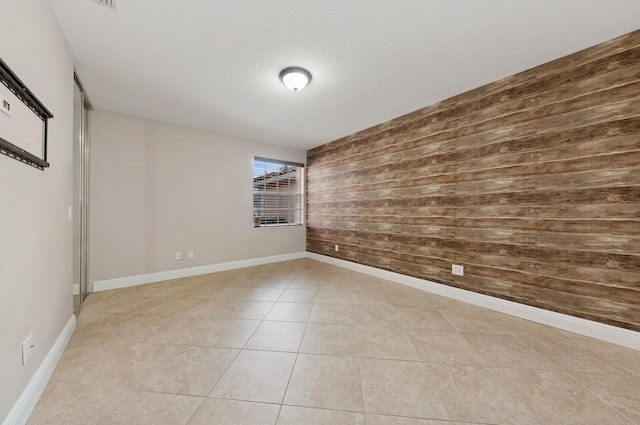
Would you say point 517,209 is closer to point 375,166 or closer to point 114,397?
point 375,166

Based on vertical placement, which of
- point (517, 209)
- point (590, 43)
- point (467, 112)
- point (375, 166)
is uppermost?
point (590, 43)

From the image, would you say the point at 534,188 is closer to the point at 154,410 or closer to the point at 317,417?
the point at 317,417

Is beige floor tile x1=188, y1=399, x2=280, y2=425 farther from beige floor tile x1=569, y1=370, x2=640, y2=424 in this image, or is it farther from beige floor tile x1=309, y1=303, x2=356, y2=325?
beige floor tile x1=569, y1=370, x2=640, y2=424

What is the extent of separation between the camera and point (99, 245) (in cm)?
329

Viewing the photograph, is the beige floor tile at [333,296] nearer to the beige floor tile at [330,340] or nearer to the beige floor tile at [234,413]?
the beige floor tile at [330,340]

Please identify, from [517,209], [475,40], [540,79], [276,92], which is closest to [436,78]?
[475,40]

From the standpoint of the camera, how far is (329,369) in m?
1.67

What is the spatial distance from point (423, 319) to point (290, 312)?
55.9 inches

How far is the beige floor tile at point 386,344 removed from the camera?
1848 mm

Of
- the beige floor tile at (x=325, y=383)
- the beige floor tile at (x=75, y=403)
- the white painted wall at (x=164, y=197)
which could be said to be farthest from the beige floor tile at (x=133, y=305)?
the beige floor tile at (x=325, y=383)

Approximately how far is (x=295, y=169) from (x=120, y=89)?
3291 mm

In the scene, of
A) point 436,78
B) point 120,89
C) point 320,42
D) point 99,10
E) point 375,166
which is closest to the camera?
point 99,10

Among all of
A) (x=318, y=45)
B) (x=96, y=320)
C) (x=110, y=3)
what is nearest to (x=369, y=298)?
(x=318, y=45)

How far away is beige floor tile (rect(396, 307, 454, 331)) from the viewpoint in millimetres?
2316
